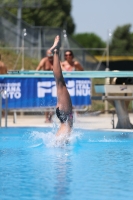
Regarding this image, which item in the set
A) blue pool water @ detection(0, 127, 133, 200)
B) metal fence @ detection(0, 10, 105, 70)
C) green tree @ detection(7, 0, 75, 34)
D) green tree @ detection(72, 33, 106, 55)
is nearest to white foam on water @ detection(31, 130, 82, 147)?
blue pool water @ detection(0, 127, 133, 200)

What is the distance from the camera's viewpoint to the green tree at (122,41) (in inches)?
2869

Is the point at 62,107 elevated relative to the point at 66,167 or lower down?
elevated

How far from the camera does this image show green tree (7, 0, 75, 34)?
75562mm

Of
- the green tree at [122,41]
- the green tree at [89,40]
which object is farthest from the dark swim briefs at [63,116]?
the green tree at [89,40]

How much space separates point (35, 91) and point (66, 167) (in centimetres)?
607

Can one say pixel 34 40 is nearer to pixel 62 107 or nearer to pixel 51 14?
pixel 62 107

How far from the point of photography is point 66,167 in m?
8.34

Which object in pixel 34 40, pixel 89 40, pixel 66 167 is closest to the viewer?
pixel 66 167

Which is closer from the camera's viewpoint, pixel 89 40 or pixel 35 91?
pixel 35 91

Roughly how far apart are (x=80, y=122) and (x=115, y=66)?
16.4m

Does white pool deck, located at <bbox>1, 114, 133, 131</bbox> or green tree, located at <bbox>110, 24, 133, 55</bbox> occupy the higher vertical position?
green tree, located at <bbox>110, 24, 133, 55</bbox>

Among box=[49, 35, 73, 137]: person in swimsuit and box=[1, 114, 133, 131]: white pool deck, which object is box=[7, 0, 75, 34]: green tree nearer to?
box=[1, 114, 133, 131]: white pool deck

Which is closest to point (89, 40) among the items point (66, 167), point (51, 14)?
point (51, 14)

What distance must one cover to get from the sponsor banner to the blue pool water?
1878mm
